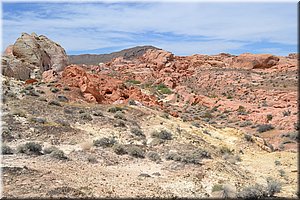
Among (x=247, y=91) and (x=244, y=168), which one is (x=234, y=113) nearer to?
(x=247, y=91)

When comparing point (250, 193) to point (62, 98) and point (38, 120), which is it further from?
point (62, 98)

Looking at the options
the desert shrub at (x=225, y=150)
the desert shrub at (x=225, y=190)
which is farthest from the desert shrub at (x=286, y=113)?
the desert shrub at (x=225, y=190)

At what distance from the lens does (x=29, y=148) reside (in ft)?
38.0

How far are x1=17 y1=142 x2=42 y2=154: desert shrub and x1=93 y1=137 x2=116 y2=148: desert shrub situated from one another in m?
2.36

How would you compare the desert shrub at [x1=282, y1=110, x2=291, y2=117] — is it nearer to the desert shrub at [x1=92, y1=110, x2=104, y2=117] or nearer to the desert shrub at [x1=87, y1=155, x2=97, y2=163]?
the desert shrub at [x1=92, y1=110, x2=104, y2=117]

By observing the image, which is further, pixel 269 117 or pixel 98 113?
→ pixel 269 117

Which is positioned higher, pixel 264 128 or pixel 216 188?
pixel 216 188

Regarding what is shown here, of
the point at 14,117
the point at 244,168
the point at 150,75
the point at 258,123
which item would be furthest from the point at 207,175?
the point at 150,75

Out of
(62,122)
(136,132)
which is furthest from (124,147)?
(62,122)

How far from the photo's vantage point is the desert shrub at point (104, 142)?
13.5 m

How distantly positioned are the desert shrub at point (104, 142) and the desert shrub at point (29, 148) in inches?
93.0

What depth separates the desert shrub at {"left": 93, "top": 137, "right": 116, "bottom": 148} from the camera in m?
13.5

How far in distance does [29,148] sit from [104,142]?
300cm

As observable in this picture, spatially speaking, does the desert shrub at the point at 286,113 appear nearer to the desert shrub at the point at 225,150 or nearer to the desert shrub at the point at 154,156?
the desert shrub at the point at 225,150
